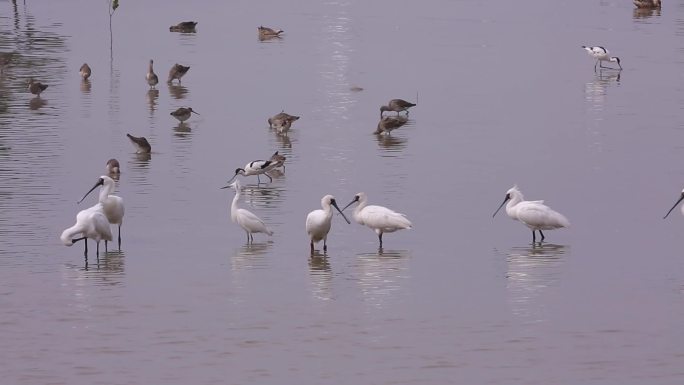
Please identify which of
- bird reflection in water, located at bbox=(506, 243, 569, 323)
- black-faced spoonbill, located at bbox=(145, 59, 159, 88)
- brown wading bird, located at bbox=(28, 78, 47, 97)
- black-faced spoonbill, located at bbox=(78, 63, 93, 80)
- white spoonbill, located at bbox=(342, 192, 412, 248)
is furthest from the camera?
black-faced spoonbill, located at bbox=(78, 63, 93, 80)

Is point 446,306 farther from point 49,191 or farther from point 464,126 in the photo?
point 464,126

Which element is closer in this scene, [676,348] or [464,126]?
[676,348]

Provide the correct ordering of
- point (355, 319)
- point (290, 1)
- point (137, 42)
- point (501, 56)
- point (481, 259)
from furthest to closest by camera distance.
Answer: point (290, 1)
point (137, 42)
point (501, 56)
point (481, 259)
point (355, 319)

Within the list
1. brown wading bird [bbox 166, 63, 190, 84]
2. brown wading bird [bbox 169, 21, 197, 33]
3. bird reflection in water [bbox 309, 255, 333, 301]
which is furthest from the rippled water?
brown wading bird [bbox 169, 21, 197, 33]

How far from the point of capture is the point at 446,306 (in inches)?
610

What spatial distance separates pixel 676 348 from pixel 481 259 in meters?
4.13

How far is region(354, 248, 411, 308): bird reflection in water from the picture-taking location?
15898 millimetres

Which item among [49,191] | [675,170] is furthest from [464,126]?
[49,191]

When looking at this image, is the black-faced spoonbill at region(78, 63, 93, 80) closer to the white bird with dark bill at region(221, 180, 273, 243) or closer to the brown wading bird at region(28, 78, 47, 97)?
the brown wading bird at region(28, 78, 47, 97)

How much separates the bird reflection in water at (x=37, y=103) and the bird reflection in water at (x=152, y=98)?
2293mm

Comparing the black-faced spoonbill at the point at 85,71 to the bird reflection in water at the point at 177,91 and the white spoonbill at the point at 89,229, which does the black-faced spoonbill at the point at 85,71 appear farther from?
the white spoonbill at the point at 89,229

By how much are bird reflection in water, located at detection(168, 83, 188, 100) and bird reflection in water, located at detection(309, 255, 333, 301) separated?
16196 millimetres

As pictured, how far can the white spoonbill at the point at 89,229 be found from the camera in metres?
17.1

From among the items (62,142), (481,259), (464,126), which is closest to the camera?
(481,259)
